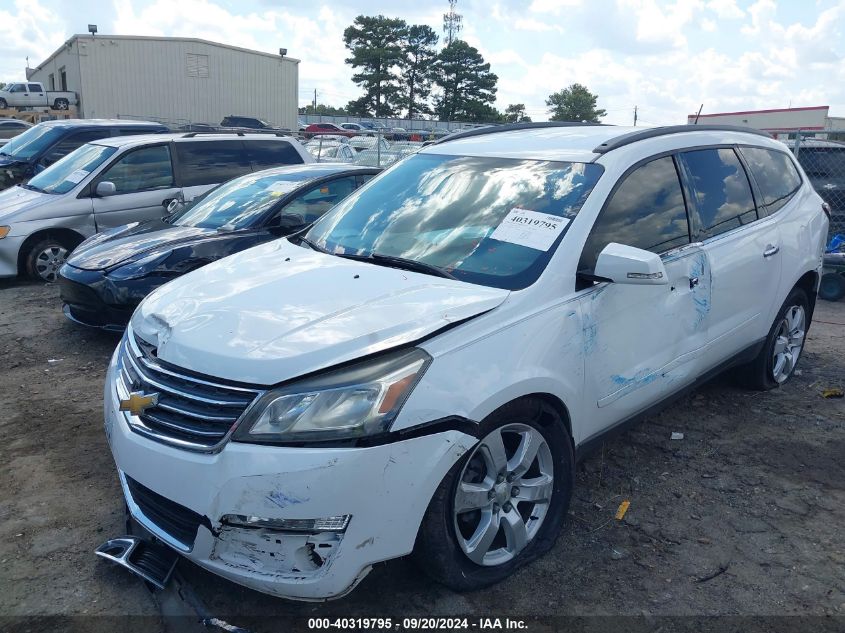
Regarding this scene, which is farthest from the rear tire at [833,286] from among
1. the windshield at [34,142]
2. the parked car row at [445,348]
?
the windshield at [34,142]

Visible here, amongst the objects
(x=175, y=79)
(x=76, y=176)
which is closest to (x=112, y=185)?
(x=76, y=176)

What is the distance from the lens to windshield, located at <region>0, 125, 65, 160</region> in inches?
441

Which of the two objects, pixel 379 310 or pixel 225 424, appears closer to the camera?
pixel 225 424

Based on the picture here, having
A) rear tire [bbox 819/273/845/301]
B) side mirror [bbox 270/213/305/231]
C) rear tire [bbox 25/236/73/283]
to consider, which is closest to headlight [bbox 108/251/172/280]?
side mirror [bbox 270/213/305/231]

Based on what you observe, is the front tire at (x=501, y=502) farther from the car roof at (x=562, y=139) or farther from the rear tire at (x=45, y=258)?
the rear tire at (x=45, y=258)

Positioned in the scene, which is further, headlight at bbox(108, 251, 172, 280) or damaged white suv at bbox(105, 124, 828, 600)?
headlight at bbox(108, 251, 172, 280)

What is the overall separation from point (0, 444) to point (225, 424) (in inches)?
102

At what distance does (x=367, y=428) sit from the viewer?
7.95 ft

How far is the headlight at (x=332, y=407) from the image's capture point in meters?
2.43

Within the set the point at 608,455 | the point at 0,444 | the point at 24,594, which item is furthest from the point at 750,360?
the point at 0,444

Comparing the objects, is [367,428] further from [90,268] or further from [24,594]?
[90,268]

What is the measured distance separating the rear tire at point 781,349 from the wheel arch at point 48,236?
293 inches

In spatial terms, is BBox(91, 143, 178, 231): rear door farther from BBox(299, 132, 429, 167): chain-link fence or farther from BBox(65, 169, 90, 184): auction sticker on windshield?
BBox(299, 132, 429, 167): chain-link fence

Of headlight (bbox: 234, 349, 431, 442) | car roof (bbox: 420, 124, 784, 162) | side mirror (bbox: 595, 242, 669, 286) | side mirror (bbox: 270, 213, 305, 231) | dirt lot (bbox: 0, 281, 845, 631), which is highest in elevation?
car roof (bbox: 420, 124, 784, 162)
